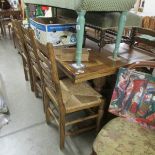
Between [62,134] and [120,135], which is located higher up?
[120,135]

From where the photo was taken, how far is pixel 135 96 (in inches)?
46.3

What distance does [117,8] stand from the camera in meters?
1.10

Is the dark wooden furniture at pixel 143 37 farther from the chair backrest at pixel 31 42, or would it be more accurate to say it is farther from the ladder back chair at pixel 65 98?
the chair backrest at pixel 31 42

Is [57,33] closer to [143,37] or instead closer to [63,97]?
[63,97]

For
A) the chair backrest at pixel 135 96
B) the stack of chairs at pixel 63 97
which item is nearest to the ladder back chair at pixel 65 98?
the stack of chairs at pixel 63 97

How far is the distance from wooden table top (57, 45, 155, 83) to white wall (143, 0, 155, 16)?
8.40 ft

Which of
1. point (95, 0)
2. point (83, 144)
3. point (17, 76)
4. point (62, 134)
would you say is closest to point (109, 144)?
point (62, 134)

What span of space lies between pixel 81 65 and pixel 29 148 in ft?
3.08

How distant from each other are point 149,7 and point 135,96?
3224mm

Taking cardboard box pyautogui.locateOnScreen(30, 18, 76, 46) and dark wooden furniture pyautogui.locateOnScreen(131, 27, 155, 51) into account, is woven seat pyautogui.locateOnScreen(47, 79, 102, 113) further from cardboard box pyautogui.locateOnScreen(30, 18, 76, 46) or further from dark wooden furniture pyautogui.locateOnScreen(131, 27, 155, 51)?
dark wooden furniture pyautogui.locateOnScreen(131, 27, 155, 51)

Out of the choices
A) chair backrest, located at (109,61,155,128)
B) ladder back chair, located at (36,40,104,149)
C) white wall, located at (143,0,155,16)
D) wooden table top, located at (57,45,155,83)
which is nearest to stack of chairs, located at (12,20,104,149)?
ladder back chair, located at (36,40,104,149)

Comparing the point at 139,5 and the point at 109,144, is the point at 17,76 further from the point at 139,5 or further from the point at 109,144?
the point at 139,5

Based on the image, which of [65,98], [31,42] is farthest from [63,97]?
[31,42]

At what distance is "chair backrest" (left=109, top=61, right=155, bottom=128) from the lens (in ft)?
3.70
